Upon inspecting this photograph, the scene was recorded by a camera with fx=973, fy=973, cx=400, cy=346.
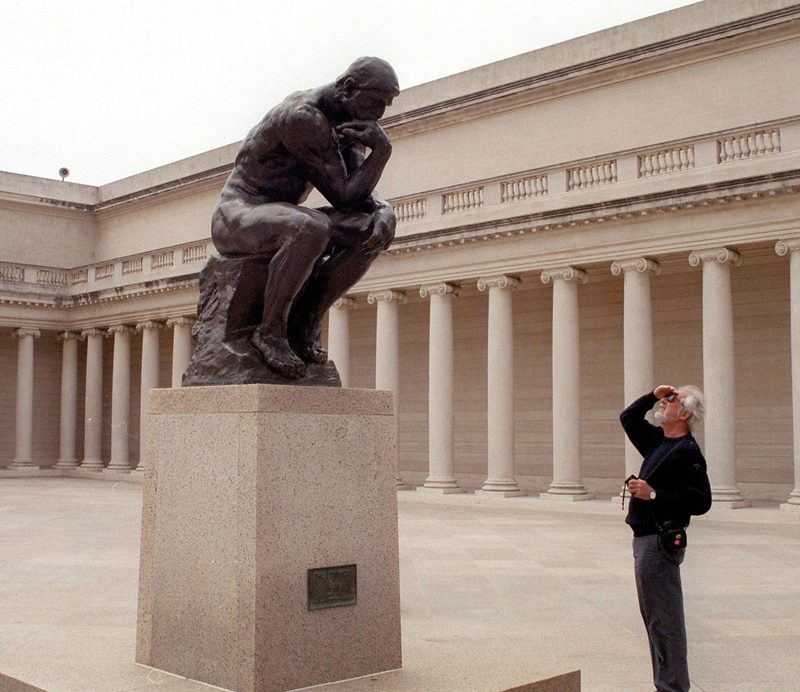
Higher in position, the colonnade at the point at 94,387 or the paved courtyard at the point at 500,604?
the colonnade at the point at 94,387

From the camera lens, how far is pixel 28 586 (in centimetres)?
1525

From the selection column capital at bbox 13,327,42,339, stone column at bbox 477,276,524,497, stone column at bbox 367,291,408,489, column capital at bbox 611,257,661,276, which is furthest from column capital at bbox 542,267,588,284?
column capital at bbox 13,327,42,339

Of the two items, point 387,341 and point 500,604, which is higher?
point 387,341

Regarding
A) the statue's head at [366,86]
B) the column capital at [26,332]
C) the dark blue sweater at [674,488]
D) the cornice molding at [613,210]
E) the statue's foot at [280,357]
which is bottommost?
the dark blue sweater at [674,488]

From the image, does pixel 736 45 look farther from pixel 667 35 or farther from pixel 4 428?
pixel 4 428

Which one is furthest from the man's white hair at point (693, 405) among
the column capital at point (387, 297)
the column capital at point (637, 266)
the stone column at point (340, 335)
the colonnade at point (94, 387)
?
the colonnade at point (94, 387)

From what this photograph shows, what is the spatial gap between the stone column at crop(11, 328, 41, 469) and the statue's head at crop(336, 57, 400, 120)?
46073 mm

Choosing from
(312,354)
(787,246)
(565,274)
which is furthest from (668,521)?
(565,274)

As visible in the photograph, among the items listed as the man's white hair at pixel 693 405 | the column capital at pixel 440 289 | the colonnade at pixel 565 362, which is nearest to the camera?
the man's white hair at pixel 693 405

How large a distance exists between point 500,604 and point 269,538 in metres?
7.25

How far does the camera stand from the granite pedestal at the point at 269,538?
7492 millimetres

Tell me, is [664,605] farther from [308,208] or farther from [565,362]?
[565,362]

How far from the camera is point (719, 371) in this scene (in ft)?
93.0

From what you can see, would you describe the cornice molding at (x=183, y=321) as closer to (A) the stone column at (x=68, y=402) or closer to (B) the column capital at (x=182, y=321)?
(B) the column capital at (x=182, y=321)
